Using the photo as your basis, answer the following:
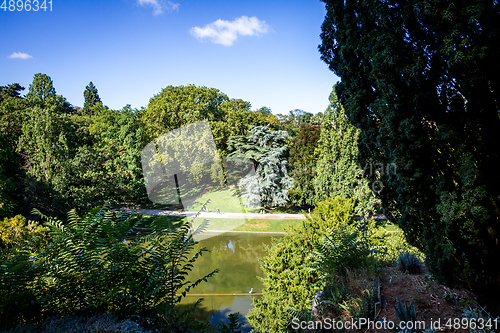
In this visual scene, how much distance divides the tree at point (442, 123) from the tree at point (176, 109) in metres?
22.2

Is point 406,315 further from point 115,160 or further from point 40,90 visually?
point 40,90

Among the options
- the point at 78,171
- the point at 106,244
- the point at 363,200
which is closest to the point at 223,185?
the point at 78,171

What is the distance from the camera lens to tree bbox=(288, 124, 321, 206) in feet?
58.3

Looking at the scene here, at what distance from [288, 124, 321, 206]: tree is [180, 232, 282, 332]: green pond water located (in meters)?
3.95

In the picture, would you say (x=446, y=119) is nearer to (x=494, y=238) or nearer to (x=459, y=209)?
(x=459, y=209)

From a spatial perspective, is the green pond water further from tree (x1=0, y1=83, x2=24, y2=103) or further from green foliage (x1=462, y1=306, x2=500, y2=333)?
tree (x1=0, y1=83, x2=24, y2=103)

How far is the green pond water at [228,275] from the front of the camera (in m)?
8.62

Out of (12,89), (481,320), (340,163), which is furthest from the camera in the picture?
(12,89)

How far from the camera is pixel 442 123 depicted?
3.93 meters

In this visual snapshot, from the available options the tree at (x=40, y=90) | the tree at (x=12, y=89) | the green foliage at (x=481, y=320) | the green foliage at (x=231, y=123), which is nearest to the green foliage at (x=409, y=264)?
the green foliage at (x=481, y=320)

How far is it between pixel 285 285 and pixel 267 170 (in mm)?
12757

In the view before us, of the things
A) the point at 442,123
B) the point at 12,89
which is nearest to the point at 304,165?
the point at 442,123

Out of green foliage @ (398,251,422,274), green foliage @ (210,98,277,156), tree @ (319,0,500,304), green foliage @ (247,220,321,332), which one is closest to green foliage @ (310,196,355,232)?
green foliage @ (247,220,321,332)

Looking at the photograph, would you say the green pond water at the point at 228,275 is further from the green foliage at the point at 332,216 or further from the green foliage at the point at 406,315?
the green foliage at the point at 406,315
